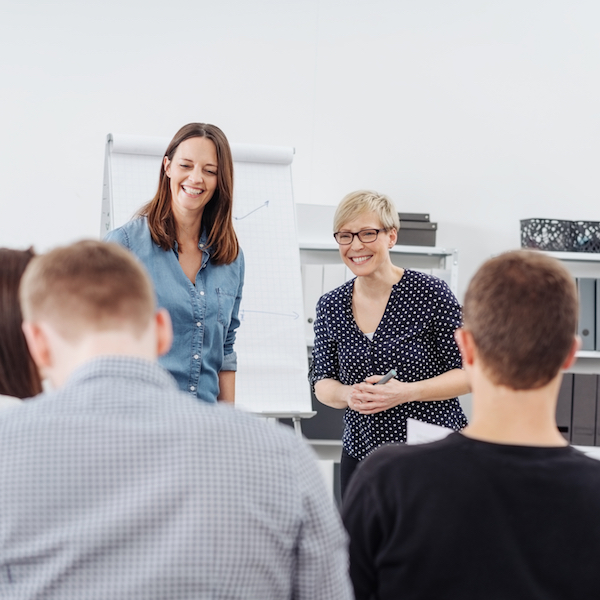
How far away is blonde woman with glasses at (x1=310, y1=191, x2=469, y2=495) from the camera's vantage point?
6.43 feet

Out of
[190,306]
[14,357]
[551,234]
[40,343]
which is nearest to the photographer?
[40,343]

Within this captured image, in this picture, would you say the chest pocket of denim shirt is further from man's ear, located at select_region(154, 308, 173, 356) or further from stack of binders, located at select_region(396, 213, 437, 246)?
stack of binders, located at select_region(396, 213, 437, 246)

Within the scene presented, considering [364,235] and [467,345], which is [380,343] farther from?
[467,345]

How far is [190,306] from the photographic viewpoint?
194cm

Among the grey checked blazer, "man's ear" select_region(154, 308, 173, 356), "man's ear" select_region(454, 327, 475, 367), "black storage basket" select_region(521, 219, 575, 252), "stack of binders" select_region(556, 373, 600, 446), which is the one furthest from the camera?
"black storage basket" select_region(521, 219, 575, 252)

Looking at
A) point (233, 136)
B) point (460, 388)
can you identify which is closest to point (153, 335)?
point (460, 388)

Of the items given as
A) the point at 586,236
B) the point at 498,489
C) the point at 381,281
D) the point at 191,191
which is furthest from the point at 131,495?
the point at 586,236

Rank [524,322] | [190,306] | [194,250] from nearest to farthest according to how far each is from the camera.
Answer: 1. [524,322]
2. [190,306]
3. [194,250]

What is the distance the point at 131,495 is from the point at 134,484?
1cm

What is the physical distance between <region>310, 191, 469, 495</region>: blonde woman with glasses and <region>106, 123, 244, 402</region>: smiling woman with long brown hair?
31 cm

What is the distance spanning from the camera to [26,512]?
76 cm

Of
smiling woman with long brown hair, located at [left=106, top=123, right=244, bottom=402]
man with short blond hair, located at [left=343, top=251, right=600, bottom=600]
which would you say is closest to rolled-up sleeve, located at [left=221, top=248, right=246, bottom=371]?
smiling woman with long brown hair, located at [left=106, top=123, right=244, bottom=402]

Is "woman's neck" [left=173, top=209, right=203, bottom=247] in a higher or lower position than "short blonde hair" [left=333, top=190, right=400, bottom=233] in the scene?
lower

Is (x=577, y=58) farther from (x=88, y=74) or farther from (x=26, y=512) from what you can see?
(x=26, y=512)
